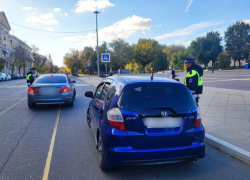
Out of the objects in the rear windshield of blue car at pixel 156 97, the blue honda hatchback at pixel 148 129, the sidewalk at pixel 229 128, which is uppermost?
the rear windshield of blue car at pixel 156 97

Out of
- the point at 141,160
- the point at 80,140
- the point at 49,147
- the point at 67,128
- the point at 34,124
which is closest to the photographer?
the point at 141,160

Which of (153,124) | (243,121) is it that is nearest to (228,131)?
(243,121)

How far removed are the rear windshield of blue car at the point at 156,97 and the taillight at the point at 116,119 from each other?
114mm

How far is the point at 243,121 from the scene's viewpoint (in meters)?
5.89

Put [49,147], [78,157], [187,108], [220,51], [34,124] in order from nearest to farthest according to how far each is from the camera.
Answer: [187,108], [78,157], [49,147], [34,124], [220,51]

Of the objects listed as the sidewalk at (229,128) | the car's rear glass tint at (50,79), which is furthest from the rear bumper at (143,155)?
the car's rear glass tint at (50,79)

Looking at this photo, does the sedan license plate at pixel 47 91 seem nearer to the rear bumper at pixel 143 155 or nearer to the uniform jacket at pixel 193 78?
the uniform jacket at pixel 193 78

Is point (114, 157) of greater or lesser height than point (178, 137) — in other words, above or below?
below

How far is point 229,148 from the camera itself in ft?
13.2

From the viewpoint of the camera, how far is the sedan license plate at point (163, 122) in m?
2.92

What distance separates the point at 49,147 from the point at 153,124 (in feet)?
8.56

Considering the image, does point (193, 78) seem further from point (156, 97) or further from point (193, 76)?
point (156, 97)

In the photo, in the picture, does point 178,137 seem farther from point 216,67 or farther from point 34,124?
point 216,67

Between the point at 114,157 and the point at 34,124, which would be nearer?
the point at 114,157
